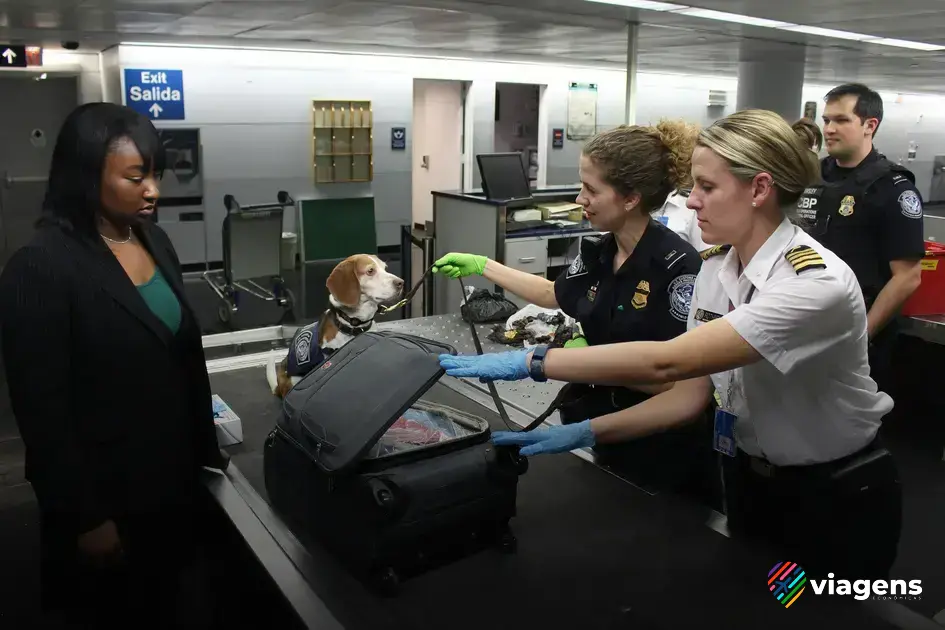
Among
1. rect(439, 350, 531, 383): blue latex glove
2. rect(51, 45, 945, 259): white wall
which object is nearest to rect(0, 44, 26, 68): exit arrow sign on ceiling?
rect(51, 45, 945, 259): white wall

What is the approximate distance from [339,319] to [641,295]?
100 cm

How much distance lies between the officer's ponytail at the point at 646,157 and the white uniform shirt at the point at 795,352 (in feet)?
0.93

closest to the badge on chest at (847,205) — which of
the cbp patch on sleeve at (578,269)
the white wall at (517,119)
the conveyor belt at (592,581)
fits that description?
the cbp patch on sleeve at (578,269)

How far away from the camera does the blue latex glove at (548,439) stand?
147 cm

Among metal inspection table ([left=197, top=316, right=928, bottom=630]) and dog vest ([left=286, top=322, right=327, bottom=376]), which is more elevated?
dog vest ([left=286, top=322, right=327, bottom=376])

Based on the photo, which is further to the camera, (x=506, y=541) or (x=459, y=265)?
(x=459, y=265)

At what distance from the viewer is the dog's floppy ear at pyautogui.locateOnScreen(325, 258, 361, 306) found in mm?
2406

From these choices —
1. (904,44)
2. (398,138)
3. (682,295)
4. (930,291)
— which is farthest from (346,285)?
(398,138)

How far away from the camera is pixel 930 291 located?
3662mm

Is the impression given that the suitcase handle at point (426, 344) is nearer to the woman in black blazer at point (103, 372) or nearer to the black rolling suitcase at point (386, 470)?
the black rolling suitcase at point (386, 470)

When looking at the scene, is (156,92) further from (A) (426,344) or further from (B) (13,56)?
(A) (426,344)

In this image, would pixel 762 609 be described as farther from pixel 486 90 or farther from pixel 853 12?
pixel 486 90

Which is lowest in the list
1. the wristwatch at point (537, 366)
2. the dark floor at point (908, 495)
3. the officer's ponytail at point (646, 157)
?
the dark floor at point (908, 495)

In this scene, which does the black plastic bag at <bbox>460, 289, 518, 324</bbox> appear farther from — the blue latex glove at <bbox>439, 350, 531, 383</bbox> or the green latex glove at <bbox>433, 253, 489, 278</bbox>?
the blue latex glove at <bbox>439, 350, 531, 383</bbox>
